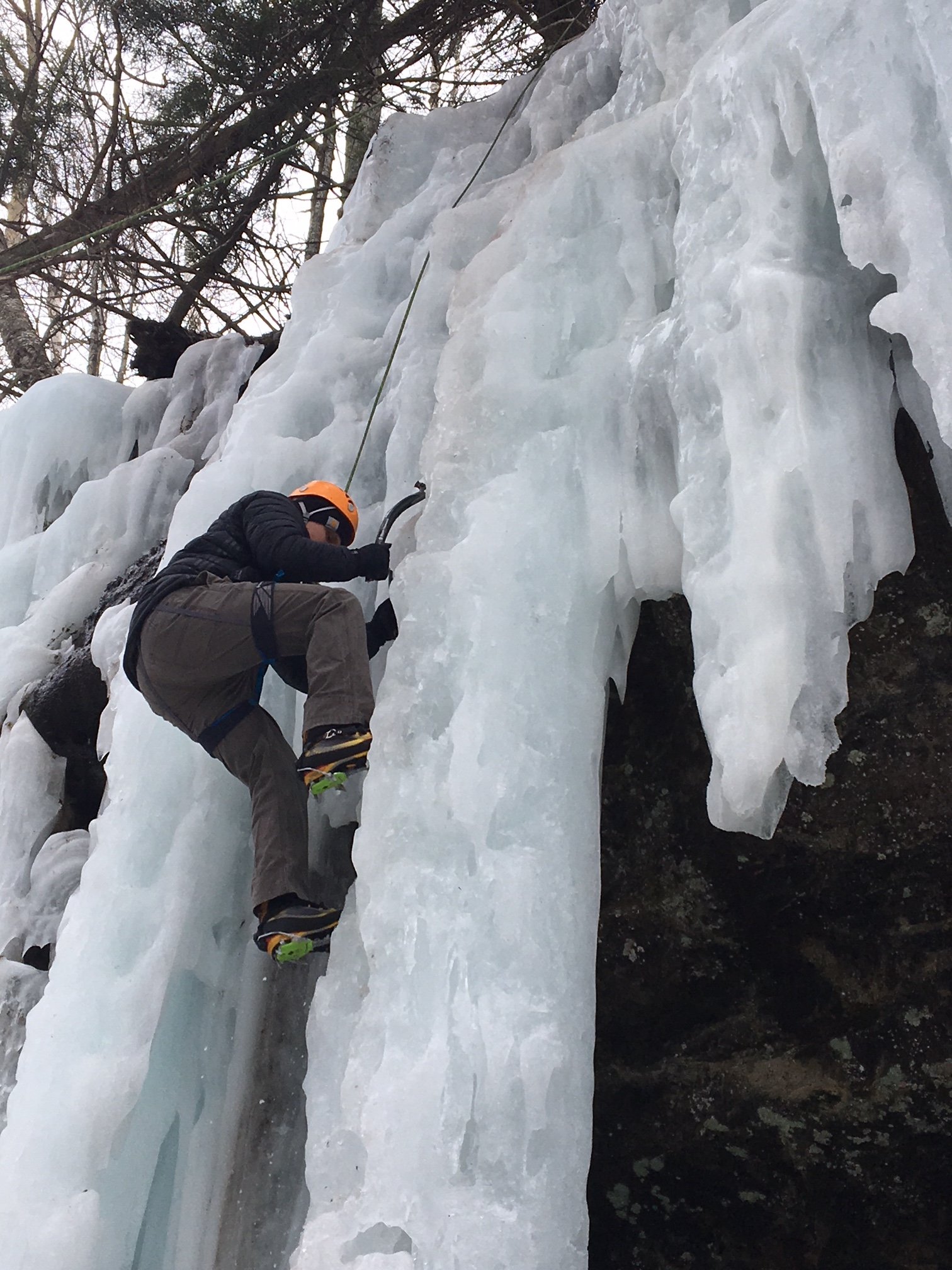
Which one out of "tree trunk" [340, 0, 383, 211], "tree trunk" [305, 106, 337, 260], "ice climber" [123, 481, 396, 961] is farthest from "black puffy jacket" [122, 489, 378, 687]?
"tree trunk" [340, 0, 383, 211]

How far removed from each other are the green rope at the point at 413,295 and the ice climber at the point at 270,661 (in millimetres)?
508

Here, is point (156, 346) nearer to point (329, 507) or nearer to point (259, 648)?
point (329, 507)

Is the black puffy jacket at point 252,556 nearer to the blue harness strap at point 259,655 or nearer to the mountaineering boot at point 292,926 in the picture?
the blue harness strap at point 259,655

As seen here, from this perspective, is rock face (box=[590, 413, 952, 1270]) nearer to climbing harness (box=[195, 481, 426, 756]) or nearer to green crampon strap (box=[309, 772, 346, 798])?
climbing harness (box=[195, 481, 426, 756])

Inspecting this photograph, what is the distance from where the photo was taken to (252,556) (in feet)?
8.45

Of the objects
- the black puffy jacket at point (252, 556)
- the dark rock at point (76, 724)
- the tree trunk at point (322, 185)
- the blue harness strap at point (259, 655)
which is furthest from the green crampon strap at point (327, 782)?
the tree trunk at point (322, 185)

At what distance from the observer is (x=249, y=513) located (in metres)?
2.57

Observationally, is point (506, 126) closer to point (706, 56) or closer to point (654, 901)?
point (706, 56)

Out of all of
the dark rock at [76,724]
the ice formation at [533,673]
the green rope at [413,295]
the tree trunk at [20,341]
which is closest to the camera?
the ice formation at [533,673]

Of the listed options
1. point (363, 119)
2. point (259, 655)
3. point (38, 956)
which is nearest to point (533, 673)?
point (259, 655)

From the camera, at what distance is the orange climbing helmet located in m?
2.69

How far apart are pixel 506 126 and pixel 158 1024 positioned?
10.9ft

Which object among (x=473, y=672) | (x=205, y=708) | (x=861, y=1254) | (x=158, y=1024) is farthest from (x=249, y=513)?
(x=861, y=1254)

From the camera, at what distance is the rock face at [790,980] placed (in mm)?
2779
